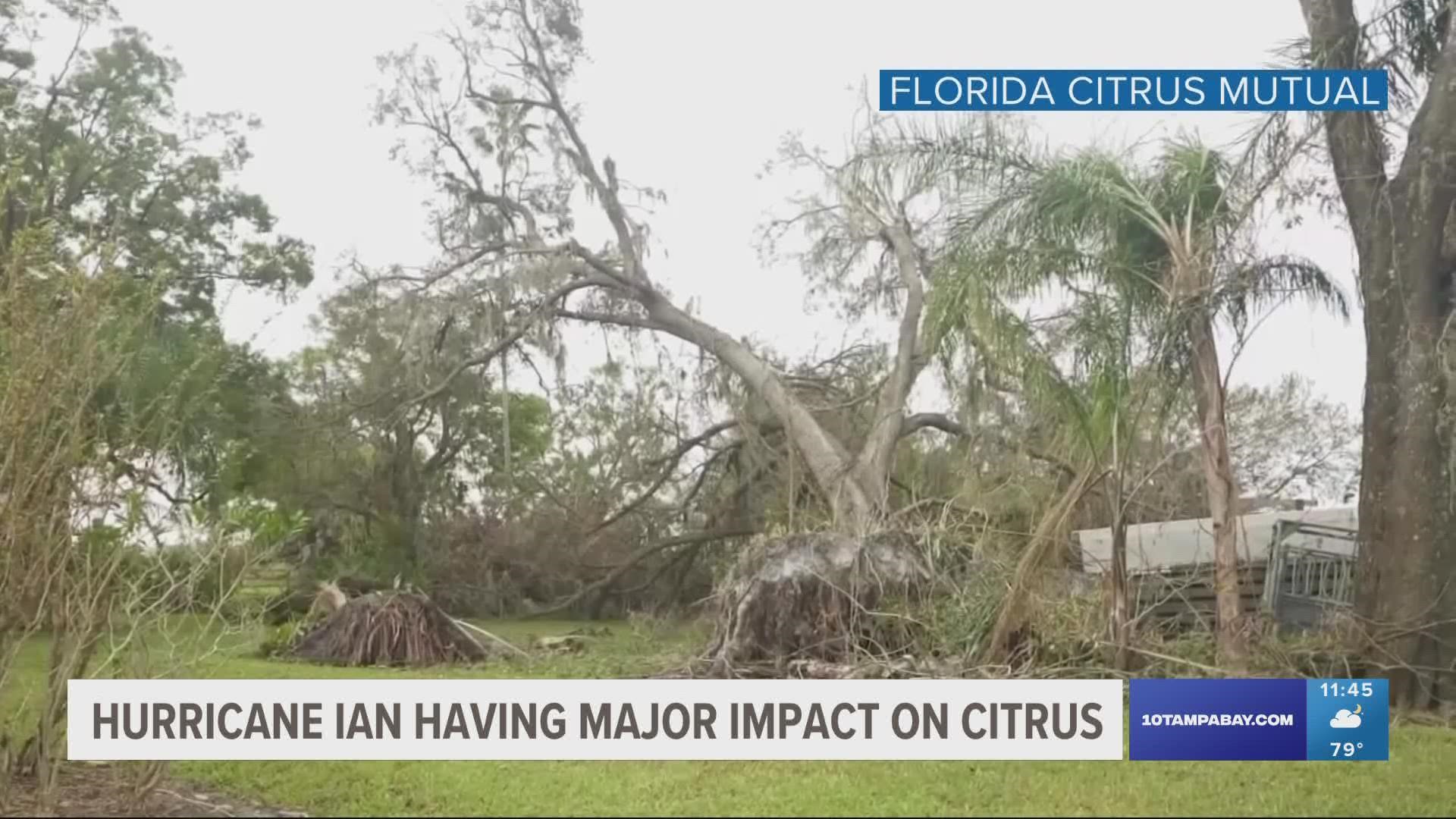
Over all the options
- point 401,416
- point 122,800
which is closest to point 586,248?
point 401,416

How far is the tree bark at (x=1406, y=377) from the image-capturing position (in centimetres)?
516

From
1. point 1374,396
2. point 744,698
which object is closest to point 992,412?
point 1374,396

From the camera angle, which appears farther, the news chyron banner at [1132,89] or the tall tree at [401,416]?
the tall tree at [401,416]

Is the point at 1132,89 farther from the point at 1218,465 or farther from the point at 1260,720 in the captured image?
the point at 1260,720

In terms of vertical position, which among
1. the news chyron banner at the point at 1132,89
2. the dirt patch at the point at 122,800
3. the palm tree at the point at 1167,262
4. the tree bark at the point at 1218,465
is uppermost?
the news chyron banner at the point at 1132,89

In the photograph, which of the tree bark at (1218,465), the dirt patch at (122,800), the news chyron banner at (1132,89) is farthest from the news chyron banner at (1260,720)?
the dirt patch at (122,800)

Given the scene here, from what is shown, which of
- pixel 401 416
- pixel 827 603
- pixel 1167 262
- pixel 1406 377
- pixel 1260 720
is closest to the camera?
pixel 1260 720

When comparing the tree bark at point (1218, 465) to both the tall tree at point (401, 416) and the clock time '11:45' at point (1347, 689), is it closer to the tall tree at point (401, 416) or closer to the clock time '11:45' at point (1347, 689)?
the clock time '11:45' at point (1347, 689)

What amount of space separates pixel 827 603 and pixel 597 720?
2.18 metres

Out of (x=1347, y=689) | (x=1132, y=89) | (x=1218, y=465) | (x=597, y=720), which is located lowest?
(x=597, y=720)

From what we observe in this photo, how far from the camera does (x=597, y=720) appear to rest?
158 inches

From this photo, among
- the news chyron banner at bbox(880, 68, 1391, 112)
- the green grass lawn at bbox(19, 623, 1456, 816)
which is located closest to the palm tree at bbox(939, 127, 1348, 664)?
the news chyron banner at bbox(880, 68, 1391, 112)

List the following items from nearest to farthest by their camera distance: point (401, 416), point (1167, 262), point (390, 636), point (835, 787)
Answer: point (835, 787), point (1167, 262), point (390, 636), point (401, 416)

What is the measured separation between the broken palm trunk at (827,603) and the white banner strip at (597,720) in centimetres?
177
